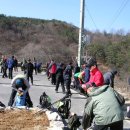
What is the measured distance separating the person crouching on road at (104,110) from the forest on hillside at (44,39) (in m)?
65.2

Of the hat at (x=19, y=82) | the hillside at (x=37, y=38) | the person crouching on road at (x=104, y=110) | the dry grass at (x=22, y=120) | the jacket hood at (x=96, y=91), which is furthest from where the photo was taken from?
the hillside at (x=37, y=38)

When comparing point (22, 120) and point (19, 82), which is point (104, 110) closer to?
point (22, 120)

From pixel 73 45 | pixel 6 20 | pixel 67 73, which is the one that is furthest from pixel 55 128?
pixel 6 20

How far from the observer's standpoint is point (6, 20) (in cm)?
12581

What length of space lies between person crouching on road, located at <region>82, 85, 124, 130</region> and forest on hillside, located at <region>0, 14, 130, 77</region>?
65.2 meters

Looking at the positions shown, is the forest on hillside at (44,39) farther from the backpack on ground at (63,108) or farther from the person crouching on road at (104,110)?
the person crouching on road at (104,110)

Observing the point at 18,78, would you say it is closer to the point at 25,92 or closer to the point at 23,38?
the point at 25,92

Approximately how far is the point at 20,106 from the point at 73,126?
7.46 feet

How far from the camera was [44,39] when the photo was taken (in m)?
116

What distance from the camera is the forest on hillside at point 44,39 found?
92.1m

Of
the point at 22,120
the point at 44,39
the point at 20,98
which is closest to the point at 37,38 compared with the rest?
the point at 44,39

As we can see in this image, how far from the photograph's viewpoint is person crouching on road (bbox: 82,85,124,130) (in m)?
7.79

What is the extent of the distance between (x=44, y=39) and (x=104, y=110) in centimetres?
10846

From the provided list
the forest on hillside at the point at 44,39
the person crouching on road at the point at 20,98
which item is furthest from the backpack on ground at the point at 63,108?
the forest on hillside at the point at 44,39
